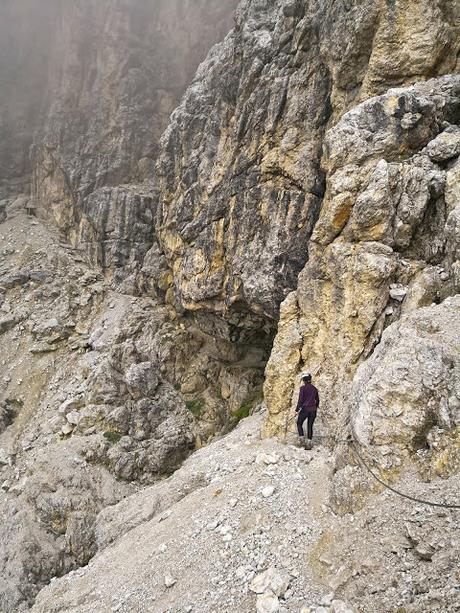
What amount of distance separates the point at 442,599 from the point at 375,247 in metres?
11.2

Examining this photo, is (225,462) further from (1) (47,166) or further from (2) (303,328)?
(1) (47,166)

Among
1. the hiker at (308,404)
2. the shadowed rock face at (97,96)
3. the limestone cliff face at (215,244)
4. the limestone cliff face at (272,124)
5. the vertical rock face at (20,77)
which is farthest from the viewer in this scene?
the vertical rock face at (20,77)

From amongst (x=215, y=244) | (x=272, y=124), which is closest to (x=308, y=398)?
(x=215, y=244)

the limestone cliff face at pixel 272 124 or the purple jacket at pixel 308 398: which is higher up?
the limestone cliff face at pixel 272 124

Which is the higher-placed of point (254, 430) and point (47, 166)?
point (47, 166)

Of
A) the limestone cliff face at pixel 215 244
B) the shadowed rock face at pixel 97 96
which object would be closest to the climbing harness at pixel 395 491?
the limestone cliff face at pixel 215 244

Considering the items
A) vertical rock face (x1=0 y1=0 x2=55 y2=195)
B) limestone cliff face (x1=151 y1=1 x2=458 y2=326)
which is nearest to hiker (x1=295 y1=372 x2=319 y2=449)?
limestone cliff face (x1=151 y1=1 x2=458 y2=326)

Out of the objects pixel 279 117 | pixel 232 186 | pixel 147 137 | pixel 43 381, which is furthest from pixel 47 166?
pixel 279 117

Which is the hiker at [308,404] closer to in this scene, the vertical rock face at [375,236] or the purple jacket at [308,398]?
the purple jacket at [308,398]

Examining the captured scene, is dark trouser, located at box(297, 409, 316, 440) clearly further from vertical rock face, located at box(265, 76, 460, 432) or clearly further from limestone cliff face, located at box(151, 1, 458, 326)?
limestone cliff face, located at box(151, 1, 458, 326)

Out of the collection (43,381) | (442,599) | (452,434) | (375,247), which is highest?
(375,247)

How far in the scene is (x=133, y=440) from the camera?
31.0 meters

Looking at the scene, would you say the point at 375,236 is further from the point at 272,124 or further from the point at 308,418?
the point at 272,124

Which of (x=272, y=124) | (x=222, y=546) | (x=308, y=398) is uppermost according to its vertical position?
(x=272, y=124)
